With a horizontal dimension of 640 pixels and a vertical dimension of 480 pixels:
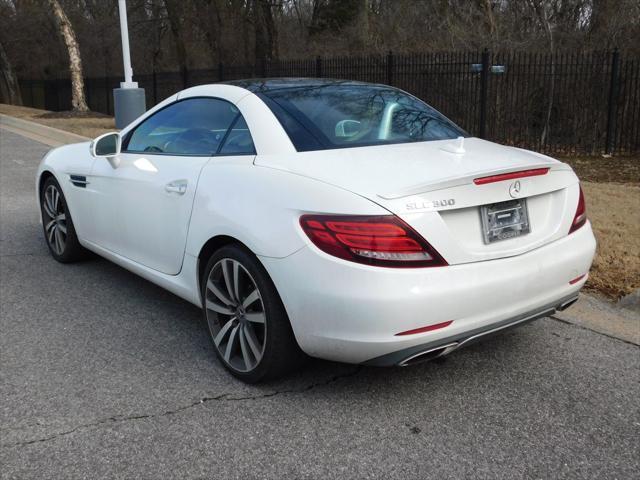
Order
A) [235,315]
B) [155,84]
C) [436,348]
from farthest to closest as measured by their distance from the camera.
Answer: [155,84], [235,315], [436,348]

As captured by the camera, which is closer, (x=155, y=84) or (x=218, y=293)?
(x=218, y=293)

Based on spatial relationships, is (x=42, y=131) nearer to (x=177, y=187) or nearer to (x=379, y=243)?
(x=177, y=187)

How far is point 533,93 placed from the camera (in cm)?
1408

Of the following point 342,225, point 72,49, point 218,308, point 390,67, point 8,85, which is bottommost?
point 218,308

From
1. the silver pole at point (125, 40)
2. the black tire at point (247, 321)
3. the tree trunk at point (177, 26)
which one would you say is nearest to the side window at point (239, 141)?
the black tire at point (247, 321)

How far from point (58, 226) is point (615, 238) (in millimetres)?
4799

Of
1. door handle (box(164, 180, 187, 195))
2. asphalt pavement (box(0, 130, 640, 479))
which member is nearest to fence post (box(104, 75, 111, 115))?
asphalt pavement (box(0, 130, 640, 479))

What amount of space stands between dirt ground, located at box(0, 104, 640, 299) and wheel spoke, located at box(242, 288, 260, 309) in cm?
271

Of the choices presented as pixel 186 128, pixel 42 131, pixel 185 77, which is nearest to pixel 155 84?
pixel 185 77

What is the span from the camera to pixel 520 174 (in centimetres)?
327

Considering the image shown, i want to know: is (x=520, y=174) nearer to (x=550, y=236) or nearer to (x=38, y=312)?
(x=550, y=236)

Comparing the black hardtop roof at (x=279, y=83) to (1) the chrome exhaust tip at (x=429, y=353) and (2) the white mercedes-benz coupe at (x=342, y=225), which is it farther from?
(1) the chrome exhaust tip at (x=429, y=353)

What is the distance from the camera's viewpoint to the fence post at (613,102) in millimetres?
Result: 12273

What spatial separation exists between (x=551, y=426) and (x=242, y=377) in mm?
1533
